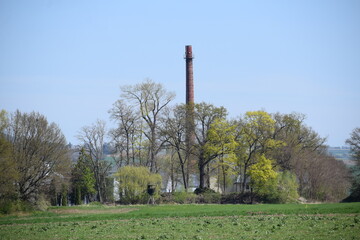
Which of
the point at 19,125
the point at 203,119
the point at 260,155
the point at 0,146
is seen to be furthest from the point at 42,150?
the point at 260,155

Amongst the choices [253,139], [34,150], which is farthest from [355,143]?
[34,150]

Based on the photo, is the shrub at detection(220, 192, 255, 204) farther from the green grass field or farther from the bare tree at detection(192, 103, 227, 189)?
the green grass field

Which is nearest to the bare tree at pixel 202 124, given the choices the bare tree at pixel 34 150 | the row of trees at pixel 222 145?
the row of trees at pixel 222 145

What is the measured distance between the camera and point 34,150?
55.1 m

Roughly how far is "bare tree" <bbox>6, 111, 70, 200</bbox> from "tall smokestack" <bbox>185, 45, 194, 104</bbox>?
21.1 meters

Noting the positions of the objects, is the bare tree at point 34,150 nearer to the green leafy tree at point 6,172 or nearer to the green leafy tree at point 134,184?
the green leafy tree at point 6,172

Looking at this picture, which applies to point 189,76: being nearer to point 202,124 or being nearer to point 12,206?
point 202,124

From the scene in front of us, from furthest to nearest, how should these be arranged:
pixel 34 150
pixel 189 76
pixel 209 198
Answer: pixel 189 76 < pixel 209 198 < pixel 34 150

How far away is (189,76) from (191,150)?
548 inches

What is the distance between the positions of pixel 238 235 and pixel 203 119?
39.5 meters

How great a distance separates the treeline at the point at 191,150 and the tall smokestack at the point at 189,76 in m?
6.23

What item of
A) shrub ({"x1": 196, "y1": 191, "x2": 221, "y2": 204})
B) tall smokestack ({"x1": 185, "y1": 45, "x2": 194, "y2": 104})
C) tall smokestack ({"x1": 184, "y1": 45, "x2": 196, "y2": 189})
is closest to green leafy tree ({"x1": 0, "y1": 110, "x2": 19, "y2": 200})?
shrub ({"x1": 196, "y1": 191, "x2": 221, "y2": 204})

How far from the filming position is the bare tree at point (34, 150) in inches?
2105

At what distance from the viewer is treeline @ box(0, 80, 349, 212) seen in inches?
2172
